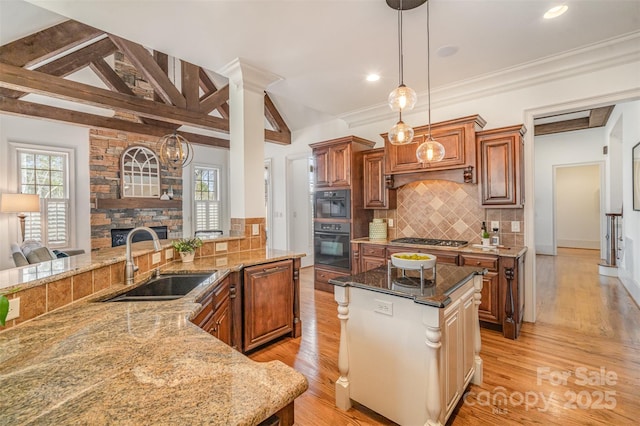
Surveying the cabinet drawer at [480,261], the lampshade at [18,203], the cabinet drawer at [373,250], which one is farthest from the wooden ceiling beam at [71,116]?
the cabinet drawer at [480,261]

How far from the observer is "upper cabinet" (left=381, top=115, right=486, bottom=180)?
10.8 feet

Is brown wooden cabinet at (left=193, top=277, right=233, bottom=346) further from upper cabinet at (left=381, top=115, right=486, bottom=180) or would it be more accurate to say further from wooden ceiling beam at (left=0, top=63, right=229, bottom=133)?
wooden ceiling beam at (left=0, top=63, right=229, bottom=133)

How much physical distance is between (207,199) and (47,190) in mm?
3081

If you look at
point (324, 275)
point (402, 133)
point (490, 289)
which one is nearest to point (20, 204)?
point (324, 275)

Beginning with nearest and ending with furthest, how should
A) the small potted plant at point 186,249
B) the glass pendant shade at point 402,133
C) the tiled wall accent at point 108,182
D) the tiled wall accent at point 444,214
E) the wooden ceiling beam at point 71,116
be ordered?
the glass pendant shade at point 402,133, the small potted plant at point 186,249, the tiled wall accent at point 444,214, the wooden ceiling beam at point 71,116, the tiled wall accent at point 108,182

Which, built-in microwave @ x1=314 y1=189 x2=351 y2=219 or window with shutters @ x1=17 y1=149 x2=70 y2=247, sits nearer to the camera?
built-in microwave @ x1=314 y1=189 x2=351 y2=219

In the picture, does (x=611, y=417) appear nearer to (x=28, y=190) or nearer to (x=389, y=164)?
(x=389, y=164)

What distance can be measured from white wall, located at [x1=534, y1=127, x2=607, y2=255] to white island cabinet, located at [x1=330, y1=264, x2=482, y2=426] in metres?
6.91

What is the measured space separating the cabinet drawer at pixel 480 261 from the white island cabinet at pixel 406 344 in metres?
1.14

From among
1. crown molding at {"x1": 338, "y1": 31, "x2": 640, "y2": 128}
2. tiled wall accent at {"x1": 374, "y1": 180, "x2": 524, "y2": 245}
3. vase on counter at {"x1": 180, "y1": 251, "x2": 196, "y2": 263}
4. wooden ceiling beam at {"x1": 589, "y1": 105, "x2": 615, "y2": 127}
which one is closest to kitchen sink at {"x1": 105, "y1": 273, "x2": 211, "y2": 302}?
vase on counter at {"x1": 180, "y1": 251, "x2": 196, "y2": 263}

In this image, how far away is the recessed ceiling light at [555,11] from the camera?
87.0 inches

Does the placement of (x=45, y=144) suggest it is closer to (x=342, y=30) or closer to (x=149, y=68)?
(x=149, y=68)

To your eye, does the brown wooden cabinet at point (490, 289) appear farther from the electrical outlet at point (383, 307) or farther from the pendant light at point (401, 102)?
the electrical outlet at point (383, 307)

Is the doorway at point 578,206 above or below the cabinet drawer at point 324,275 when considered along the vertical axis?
above
